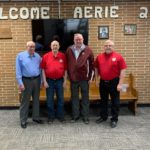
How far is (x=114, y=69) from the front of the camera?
22.9 feet

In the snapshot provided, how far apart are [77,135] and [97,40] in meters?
2.49

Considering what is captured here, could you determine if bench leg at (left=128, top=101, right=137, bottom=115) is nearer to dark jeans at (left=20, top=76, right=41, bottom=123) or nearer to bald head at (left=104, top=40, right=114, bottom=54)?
bald head at (left=104, top=40, right=114, bottom=54)

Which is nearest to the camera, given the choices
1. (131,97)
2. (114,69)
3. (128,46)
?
(114,69)

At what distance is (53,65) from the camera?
23.3 ft

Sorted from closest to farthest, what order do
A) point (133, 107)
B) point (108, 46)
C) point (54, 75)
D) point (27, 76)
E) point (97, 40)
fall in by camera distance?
point (108, 46) → point (27, 76) → point (54, 75) → point (133, 107) → point (97, 40)

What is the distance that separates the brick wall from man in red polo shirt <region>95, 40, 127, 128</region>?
123 cm

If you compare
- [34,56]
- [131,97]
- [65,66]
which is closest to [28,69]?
[34,56]

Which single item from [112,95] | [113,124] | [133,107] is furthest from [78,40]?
[133,107]

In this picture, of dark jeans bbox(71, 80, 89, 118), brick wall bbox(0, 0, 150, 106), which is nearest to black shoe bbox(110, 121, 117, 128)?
dark jeans bbox(71, 80, 89, 118)

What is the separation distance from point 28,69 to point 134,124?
2.22m

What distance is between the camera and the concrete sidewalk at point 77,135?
6004 mm

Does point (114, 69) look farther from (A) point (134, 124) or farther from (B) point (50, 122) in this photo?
(B) point (50, 122)

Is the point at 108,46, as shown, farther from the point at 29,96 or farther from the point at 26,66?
the point at 29,96

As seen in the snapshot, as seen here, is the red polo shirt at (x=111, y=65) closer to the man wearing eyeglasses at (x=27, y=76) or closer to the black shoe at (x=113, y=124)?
the black shoe at (x=113, y=124)
